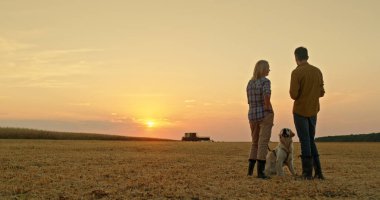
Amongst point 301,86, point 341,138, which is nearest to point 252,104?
point 301,86

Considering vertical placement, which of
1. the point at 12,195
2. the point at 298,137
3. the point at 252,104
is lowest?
the point at 12,195

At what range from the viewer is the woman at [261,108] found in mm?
9711

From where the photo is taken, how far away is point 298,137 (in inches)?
396

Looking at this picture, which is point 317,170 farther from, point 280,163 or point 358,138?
point 358,138

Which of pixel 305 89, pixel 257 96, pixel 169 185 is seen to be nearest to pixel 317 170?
pixel 305 89

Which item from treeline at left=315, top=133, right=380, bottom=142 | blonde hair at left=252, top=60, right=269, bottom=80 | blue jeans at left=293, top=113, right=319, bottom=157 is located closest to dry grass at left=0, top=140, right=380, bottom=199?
blue jeans at left=293, top=113, right=319, bottom=157

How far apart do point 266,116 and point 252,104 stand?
1.39 ft

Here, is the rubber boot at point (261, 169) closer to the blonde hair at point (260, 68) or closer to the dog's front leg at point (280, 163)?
the dog's front leg at point (280, 163)

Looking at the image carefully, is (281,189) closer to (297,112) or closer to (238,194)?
(238,194)

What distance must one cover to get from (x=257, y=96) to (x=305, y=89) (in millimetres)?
1025

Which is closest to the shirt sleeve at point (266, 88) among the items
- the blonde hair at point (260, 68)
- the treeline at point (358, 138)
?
the blonde hair at point (260, 68)

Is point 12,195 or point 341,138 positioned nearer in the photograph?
point 12,195

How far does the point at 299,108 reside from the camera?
392 inches

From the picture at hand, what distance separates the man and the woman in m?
0.62
